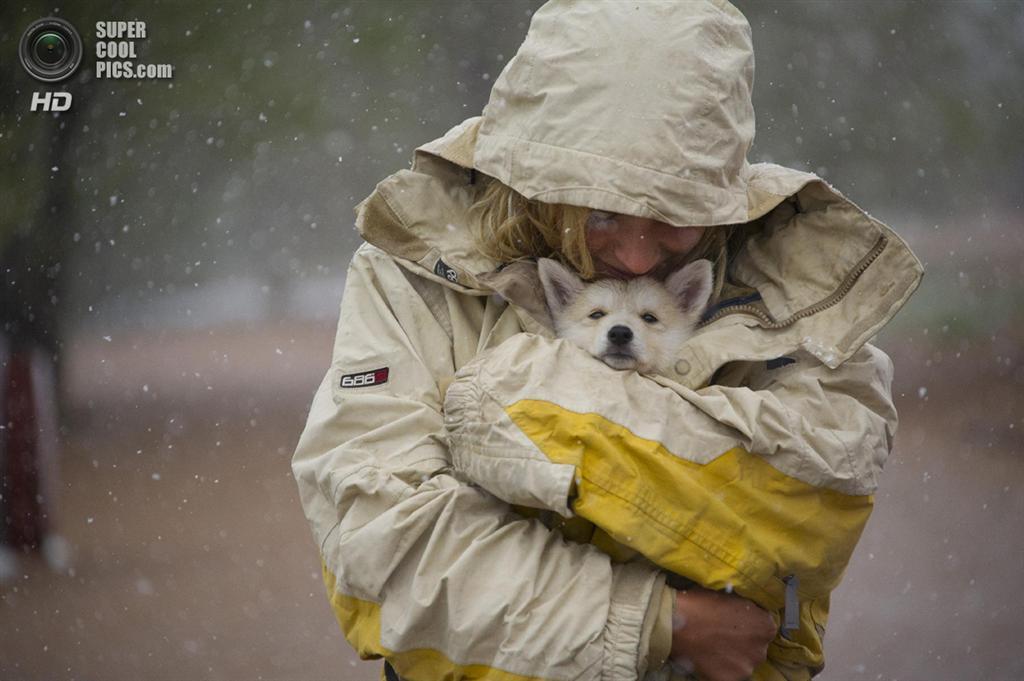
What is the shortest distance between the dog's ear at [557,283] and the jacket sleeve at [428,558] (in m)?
0.35

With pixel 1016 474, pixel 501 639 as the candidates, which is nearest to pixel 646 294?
pixel 501 639

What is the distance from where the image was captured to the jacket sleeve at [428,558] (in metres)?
2.04

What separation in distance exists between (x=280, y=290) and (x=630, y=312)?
14.0 feet

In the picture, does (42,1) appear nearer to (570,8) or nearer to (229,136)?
(229,136)

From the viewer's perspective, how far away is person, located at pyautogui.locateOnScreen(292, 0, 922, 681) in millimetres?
2053

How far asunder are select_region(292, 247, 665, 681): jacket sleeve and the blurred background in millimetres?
3236

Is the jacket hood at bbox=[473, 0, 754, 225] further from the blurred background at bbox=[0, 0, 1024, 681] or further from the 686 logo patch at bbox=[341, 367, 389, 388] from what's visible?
the blurred background at bbox=[0, 0, 1024, 681]

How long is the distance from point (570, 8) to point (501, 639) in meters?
1.20

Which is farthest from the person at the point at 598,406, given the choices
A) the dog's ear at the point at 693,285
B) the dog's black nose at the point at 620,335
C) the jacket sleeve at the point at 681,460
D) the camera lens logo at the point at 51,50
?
the camera lens logo at the point at 51,50

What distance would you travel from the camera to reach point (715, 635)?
6.91ft

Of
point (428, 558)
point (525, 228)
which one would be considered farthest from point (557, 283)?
point (428, 558)

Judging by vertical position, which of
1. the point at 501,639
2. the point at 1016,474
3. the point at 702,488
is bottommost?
the point at 1016,474

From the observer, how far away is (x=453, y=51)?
6.61 metres

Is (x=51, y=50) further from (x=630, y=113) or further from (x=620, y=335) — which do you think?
→ (x=630, y=113)
